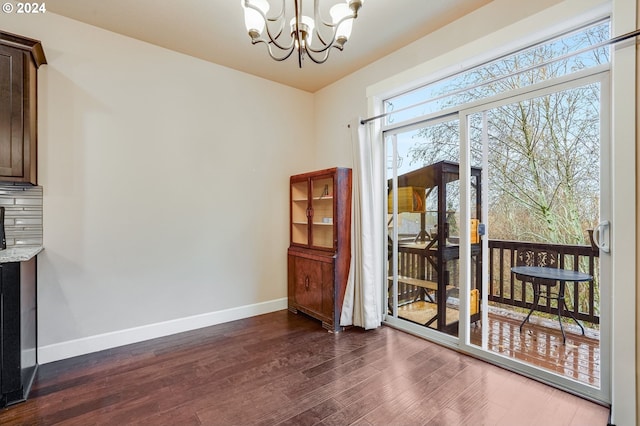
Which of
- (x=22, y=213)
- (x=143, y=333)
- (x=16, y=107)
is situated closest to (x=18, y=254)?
(x=22, y=213)

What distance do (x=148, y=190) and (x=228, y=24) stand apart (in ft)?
5.73

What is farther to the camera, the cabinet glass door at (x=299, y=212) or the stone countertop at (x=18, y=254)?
the cabinet glass door at (x=299, y=212)

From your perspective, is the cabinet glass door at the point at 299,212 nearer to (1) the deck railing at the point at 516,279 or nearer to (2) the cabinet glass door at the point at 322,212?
(2) the cabinet glass door at the point at 322,212

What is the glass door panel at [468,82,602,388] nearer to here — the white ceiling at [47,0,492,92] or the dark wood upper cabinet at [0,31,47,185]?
the white ceiling at [47,0,492,92]

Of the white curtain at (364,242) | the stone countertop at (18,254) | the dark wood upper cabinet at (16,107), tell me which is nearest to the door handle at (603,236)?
the white curtain at (364,242)

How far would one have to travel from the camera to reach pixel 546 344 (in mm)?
2461

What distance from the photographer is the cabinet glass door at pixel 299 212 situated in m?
3.96

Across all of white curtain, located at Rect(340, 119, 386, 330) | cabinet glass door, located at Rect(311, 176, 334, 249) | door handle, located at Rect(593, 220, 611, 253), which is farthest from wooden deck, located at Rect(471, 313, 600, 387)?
cabinet glass door, located at Rect(311, 176, 334, 249)

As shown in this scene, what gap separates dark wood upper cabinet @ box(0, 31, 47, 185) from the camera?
2.20 meters

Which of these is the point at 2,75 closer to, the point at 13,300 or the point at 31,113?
the point at 31,113

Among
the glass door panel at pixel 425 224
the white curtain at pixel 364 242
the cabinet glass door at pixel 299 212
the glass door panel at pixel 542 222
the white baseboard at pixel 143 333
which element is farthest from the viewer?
the cabinet glass door at pixel 299 212

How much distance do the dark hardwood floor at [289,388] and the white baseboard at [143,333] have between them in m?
0.09

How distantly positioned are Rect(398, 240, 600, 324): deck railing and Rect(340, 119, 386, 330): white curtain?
351 millimetres

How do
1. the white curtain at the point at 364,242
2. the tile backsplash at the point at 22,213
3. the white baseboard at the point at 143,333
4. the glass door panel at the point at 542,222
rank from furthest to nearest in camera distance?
1. the white curtain at the point at 364,242
2. the white baseboard at the point at 143,333
3. the tile backsplash at the point at 22,213
4. the glass door panel at the point at 542,222
